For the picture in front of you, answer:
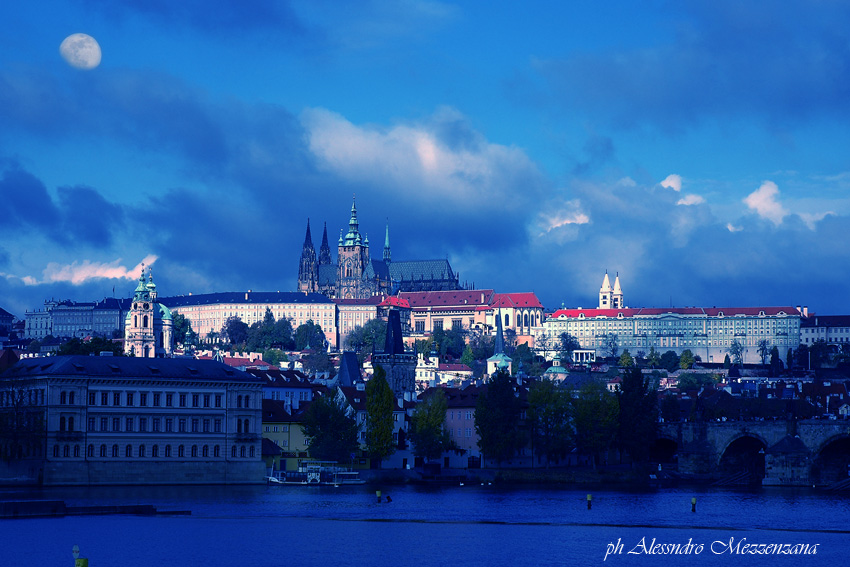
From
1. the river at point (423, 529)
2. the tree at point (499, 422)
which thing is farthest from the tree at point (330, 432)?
the river at point (423, 529)

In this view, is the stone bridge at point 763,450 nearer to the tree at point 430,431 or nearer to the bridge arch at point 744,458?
the bridge arch at point 744,458

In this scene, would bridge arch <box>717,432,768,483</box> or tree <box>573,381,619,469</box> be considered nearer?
bridge arch <box>717,432,768,483</box>

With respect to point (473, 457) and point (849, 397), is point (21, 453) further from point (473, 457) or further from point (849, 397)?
point (849, 397)

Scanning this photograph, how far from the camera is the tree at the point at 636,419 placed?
343 feet

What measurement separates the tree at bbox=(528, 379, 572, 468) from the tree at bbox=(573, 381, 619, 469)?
40.2 inches

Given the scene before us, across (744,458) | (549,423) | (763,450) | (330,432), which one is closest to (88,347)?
(330,432)

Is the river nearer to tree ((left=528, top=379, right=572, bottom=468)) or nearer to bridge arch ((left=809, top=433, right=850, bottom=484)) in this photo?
bridge arch ((left=809, top=433, right=850, bottom=484))

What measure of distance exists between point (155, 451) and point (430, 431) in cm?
2104

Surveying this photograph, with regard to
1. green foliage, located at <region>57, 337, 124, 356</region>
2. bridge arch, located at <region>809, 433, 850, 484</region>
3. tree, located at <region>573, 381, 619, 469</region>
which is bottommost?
bridge arch, located at <region>809, 433, 850, 484</region>

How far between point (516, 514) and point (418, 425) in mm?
31049

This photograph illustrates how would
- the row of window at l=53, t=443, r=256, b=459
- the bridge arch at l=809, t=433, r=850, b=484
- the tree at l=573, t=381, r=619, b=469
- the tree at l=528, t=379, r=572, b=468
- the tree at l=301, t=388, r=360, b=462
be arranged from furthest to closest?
the tree at l=573, t=381, r=619, b=469 → the tree at l=528, t=379, r=572, b=468 → the tree at l=301, t=388, r=360, b=462 → the bridge arch at l=809, t=433, r=850, b=484 → the row of window at l=53, t=443, r=256, b=459

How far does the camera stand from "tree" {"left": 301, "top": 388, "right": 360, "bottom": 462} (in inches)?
3809

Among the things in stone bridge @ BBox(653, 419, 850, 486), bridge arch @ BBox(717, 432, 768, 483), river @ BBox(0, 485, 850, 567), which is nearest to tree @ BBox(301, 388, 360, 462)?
river @ BBox(0, 485, 850, 567)

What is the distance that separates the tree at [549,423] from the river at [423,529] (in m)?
17.5
